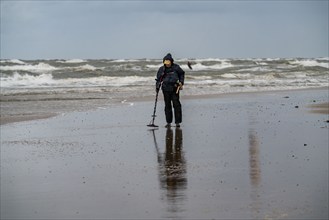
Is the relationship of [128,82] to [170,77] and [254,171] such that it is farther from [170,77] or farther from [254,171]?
[254,171]

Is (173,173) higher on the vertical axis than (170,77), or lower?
lower

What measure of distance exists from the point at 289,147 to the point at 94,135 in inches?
170

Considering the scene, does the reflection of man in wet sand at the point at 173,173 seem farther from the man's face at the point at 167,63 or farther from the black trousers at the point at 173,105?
the man's face at the point at 167,63

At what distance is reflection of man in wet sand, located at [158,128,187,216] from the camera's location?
6560 mm

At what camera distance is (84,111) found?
19109mm

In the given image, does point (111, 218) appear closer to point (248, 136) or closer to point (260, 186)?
point (260, 186)

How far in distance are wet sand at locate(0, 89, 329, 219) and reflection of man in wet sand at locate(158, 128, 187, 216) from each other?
0.01 metres

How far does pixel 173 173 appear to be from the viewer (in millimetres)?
8117

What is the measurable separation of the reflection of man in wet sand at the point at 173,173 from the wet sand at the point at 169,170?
0.01 m

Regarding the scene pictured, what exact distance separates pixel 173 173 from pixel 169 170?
25cm

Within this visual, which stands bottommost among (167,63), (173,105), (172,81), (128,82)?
(128,82)

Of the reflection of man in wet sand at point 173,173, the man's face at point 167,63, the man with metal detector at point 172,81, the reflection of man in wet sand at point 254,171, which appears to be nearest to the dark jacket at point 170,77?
the man with metal detector at point 172,81

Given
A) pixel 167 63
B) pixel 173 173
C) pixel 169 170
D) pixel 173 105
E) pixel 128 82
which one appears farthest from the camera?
pixel 128 82

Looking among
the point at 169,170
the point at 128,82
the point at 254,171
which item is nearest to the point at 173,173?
the point at 169,170
